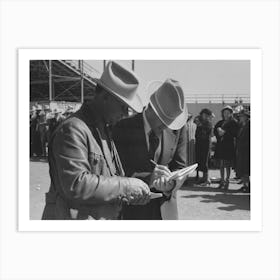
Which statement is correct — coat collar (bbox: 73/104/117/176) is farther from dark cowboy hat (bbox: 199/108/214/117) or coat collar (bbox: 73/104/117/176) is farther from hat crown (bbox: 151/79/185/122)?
dark cowboy hat (bbox: 199/108/214/117)

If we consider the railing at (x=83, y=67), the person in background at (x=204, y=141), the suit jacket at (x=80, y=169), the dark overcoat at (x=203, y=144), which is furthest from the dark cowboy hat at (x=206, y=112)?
the suit jacket at (x=80, y=169)

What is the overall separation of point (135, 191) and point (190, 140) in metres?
0.81

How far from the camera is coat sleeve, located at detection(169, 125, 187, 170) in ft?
9.41

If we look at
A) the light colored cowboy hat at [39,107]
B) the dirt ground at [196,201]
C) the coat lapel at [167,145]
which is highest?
the light colored cowboy hat at [39,107]

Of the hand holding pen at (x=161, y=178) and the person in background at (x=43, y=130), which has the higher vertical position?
the person in background at (x=43, y=130)

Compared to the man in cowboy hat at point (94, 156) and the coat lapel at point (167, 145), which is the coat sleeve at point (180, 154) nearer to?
the coat lapel at point (167, 145)

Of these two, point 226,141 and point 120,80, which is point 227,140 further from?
point 120,80

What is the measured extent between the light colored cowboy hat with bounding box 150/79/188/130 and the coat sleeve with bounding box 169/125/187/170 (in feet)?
0.24

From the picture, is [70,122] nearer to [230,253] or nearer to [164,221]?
→ [164,221]
